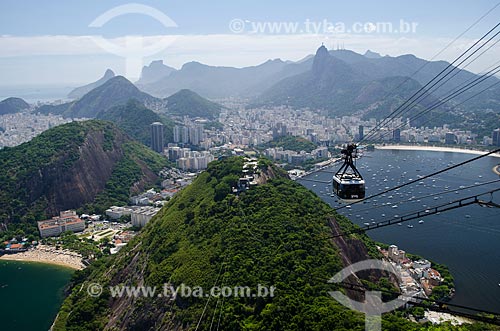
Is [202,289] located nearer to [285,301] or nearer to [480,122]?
[285,301]

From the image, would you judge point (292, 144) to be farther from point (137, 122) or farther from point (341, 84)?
point (341, 84)

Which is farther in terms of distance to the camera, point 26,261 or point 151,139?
point 151,139

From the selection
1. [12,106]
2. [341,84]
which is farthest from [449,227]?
[12,106]

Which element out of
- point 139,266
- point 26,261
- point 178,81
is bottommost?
point 26,261

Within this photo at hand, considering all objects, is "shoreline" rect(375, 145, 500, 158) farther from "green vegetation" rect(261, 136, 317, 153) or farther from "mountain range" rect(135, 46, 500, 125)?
"green vegetation" rect(261, 136, 317, 153)

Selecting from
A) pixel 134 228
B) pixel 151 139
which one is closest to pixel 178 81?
pixel 151 139

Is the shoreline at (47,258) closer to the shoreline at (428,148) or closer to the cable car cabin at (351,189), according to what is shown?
the cable car cabin at (351,189)

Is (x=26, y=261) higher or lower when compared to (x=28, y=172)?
lower

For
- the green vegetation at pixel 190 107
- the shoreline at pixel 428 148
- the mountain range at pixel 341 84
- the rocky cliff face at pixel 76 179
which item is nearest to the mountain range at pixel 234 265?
the rocky cliff face at pixel 76 179
